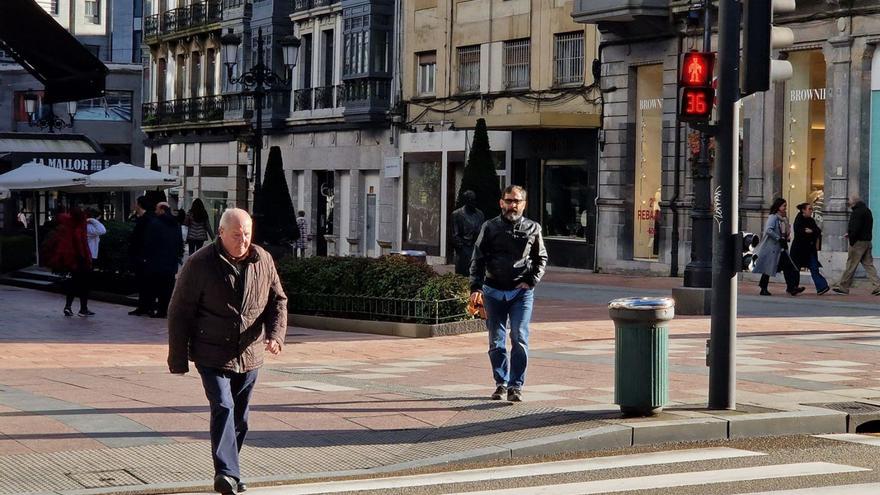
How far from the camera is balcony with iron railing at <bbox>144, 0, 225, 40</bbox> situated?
5806cm

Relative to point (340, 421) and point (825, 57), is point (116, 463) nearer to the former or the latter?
point (340, 421)

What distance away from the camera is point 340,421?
11.6m

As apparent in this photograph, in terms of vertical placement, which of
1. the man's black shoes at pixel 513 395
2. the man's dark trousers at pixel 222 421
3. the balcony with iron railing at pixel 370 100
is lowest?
the man's black shoes at pixel 513 395

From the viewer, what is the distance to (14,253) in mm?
35000

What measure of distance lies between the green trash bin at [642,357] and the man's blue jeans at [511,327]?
3.53 feet

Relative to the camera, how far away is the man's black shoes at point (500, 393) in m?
12.6

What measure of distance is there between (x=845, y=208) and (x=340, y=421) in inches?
785

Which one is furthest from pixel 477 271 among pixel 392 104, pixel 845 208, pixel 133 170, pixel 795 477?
pixel 392 104

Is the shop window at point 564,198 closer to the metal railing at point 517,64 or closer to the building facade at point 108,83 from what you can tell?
the metal railing at point 517,64

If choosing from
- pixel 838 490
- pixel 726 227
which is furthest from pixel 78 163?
pixel 838 490

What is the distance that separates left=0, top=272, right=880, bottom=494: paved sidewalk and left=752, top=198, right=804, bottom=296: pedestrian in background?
6441 millimetres

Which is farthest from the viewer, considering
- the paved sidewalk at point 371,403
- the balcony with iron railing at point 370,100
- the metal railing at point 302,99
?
the metal railing at point 302,99

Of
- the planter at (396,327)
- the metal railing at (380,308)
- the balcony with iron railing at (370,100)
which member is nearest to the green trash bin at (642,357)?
the planter at (396,327)

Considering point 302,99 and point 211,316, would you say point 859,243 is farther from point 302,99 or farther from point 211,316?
point 302,99
